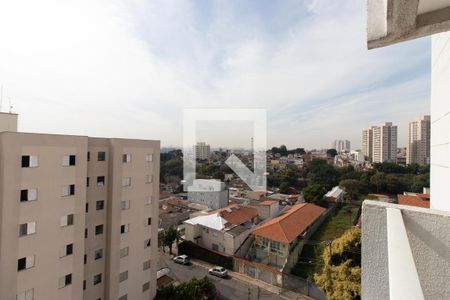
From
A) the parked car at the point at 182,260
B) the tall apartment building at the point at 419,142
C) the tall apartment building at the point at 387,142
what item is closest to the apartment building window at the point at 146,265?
the parked car at the point at 182,260

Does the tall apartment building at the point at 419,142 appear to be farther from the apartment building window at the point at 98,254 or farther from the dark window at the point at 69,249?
the dark window at the point at 69,249

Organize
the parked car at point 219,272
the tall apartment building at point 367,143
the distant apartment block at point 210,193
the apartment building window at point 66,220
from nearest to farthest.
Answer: the apartment building window at point 66,220 → the parked car at point 219,272 → the distant apartment block at point 210,193 → the tall apartment building at point 367,143

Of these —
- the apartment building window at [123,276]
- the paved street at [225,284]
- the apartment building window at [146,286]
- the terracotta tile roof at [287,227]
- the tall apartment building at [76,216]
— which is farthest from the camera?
the terracotta tile roof at [287,227]

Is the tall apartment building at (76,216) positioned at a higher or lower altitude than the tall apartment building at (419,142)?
lower

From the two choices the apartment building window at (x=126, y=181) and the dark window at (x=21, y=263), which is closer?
the dark window at (x=21, y=263)

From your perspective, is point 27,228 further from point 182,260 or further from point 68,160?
point 182,260

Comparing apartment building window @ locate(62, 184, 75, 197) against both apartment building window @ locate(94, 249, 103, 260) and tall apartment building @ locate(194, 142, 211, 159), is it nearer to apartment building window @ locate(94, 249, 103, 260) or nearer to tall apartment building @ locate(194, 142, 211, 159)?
apartment building window @ locate(94, 249, 103, 260)

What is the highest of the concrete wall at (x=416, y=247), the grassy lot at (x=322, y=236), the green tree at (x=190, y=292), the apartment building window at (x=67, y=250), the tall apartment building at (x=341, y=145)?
the tall apartment building at (x=341, y=145)

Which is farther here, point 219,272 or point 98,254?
point 219,272

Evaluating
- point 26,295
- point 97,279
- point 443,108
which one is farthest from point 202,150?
point 443,108
